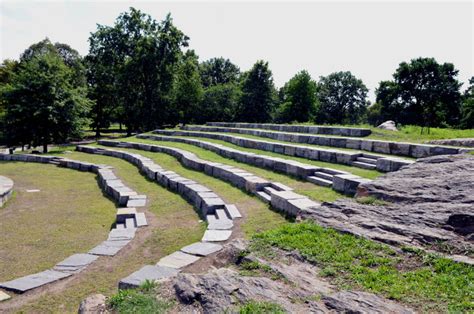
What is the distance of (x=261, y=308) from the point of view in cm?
323

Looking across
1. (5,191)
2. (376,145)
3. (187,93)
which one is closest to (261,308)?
(376,145)

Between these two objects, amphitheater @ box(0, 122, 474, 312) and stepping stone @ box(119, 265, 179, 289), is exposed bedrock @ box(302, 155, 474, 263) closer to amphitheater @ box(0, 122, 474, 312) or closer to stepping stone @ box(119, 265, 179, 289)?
amphitheater @ box(0, 122, 474, 312)

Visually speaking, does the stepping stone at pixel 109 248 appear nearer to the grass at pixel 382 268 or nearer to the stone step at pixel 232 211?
the stone step at pixel 232 211

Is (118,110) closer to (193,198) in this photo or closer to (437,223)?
(193,198)

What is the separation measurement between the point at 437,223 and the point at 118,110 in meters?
34.1

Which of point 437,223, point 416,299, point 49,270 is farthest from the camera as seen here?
point 49,270

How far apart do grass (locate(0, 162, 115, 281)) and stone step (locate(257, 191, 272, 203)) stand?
3328 mm

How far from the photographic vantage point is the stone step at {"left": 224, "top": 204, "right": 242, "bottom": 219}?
710 cm

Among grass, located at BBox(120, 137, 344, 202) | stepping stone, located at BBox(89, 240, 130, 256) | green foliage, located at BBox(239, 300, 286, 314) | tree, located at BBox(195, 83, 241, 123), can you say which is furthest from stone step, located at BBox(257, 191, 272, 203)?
tree, located at BBox(195, 83, 241, 123)

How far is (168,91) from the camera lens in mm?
31219

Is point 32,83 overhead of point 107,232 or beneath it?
overhead

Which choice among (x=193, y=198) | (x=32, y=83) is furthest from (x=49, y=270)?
(x=32, y=83)

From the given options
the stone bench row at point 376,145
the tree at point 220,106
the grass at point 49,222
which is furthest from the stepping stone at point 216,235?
the tree at point 220,106

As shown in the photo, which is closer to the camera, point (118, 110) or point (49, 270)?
point (49, 270)
